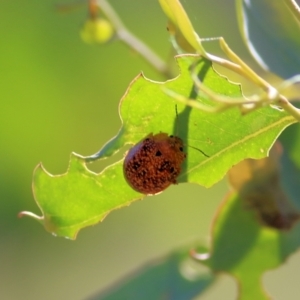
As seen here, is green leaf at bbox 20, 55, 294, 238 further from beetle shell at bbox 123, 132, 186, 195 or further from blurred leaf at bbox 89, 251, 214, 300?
blurred leaf at bbox 89, 251, 214, 300

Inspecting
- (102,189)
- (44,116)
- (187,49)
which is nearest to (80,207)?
(102,189)

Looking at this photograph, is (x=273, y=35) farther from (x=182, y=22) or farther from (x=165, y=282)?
(x=165, y=282)

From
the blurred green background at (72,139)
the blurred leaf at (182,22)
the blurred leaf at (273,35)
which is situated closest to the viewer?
the blurred leaf at (182,22)

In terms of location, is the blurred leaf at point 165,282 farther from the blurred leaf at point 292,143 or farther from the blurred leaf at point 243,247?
the blurred leaf at point 292,143

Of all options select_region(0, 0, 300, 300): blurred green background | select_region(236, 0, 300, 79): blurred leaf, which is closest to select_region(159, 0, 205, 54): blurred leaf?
select_region(236, 0, 300, 79): blurred leaf

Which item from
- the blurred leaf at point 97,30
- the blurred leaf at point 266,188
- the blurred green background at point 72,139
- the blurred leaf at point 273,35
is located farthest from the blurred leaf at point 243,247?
the blurred green background at point 72,139

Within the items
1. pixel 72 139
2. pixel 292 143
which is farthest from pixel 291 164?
pixel 72 139
